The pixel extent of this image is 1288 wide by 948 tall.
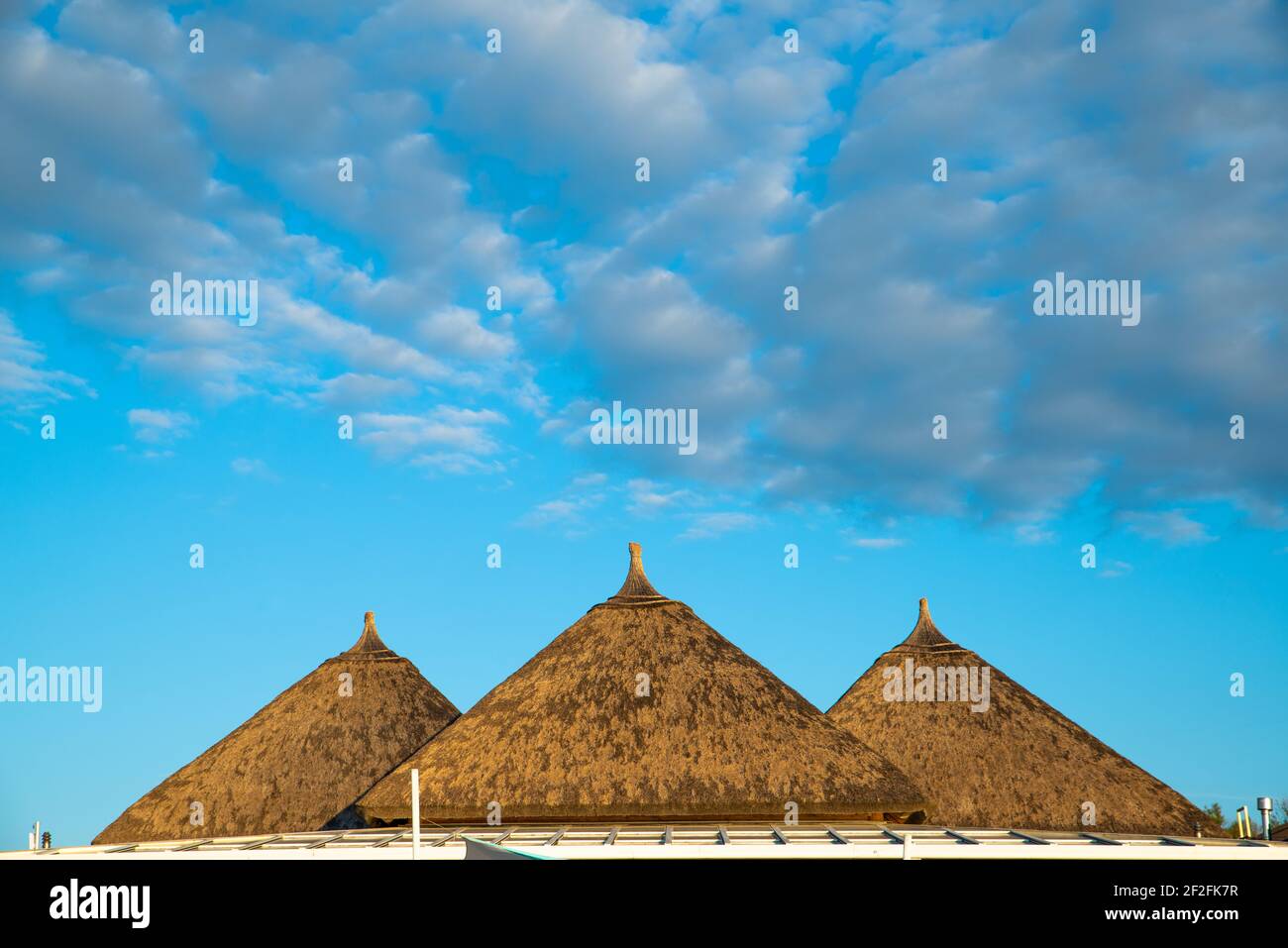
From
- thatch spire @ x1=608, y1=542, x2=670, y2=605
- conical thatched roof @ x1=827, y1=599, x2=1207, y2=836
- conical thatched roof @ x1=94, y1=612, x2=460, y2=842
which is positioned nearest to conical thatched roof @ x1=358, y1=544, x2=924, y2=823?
thatch spire @ x1=608, y1=542, x2=670, y2=605

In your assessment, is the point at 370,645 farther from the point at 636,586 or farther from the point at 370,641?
the point at 636,586

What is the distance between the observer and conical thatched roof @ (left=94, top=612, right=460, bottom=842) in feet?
90.5

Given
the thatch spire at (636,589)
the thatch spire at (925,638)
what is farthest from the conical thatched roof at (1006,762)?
the thatch spire at (636,589)

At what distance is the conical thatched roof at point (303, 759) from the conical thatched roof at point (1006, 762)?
450 inches

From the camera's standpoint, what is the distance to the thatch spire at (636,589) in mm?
26906

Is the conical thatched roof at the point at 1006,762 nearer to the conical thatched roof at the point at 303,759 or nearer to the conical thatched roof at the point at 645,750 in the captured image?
the conical thatched roof at the point at 645,750

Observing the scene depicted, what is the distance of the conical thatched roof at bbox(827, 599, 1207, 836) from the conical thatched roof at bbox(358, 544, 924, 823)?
434 cm

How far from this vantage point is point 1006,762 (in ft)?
87.9

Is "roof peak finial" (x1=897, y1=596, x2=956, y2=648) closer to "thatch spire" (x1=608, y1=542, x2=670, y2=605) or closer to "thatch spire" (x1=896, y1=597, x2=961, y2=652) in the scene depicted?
"thatch spire" (x1=896, y1=597, x2=961, y2=652)

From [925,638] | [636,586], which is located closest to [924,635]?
[925,638]

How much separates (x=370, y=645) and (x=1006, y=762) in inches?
666

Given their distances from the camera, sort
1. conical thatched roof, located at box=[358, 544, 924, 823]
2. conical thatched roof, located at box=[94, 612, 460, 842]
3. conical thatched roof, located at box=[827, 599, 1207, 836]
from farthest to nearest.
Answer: conical thatched roof, located at box=[94, 612, 460, 842] < conical thatched roof, located at box=[827, 599, 1207, 836] < conical thatched roof, located at box=[358, 544, 924, 823]
